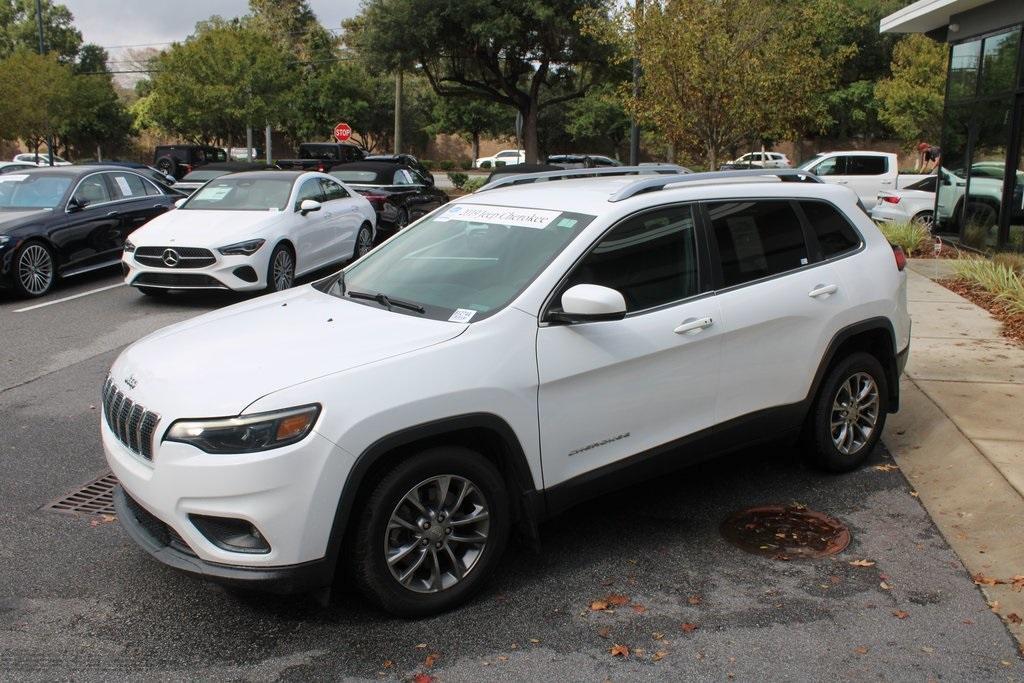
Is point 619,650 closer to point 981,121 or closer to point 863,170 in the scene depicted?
point 981,121

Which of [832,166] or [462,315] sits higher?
[462,315]

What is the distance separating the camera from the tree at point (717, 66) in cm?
1623

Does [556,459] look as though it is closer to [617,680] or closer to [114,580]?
[617,680]

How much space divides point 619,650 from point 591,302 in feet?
4.51

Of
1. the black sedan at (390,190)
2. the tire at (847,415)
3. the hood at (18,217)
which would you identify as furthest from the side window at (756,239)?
the black sedan at (390,190)

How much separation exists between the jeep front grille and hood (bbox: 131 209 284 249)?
22.5 ft

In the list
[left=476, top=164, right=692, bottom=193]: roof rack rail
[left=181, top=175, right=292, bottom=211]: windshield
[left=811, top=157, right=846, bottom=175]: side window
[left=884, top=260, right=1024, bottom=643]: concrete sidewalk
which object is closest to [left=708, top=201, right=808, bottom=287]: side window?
[left=476, top=164, right=692, bottom=193]: roof rack rail

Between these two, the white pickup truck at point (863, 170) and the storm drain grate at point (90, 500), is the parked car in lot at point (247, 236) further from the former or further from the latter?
the white pickup truck at point (863, 170)

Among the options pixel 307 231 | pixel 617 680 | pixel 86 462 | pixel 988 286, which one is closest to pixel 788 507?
pixel 617 680

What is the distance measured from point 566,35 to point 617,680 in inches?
1088

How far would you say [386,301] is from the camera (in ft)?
15.0

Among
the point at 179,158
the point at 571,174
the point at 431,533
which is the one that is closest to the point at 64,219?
the point at 571,174

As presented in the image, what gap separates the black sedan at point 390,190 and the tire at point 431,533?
12.9 m

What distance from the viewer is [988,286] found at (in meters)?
11.3
